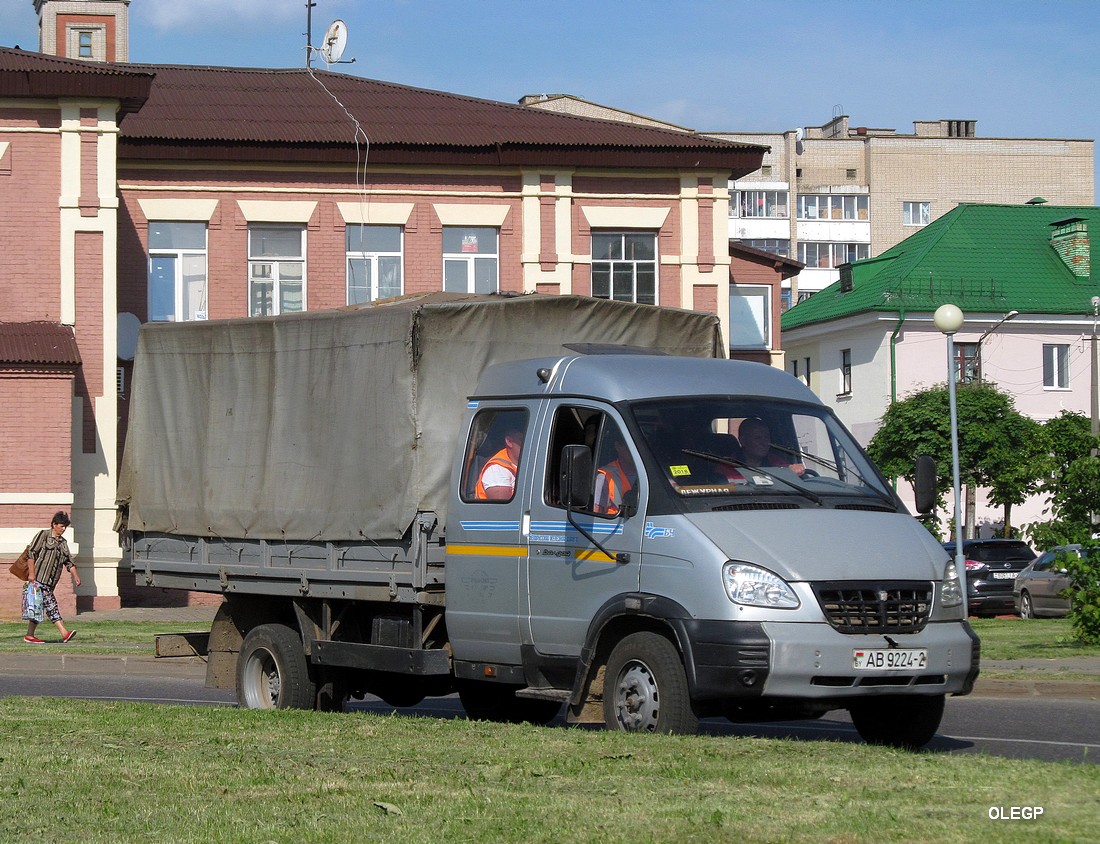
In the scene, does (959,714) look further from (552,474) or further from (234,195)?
(234,195)

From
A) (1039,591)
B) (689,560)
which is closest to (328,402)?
(689,560)

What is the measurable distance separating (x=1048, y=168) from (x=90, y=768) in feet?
326

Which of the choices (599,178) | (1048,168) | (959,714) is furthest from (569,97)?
(959,714)

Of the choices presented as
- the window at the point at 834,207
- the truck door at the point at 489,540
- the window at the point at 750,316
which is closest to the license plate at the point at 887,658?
the truck door at the point at 489,540

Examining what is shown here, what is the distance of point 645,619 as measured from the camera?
9.42m

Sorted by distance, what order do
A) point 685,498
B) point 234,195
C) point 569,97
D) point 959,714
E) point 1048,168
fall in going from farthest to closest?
point 1048,168
point 569,97
point 234,195
point 959,714
point 685,498

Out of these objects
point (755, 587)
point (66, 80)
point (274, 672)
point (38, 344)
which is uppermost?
point (66, 80)

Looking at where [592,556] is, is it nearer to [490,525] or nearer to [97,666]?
[490,525]

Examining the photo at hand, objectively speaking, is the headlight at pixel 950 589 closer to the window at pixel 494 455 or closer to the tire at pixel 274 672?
the window at pixel 494 455

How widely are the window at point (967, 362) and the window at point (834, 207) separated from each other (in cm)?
4117

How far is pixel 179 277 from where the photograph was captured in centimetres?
3102

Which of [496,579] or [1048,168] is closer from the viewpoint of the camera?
[496,579]

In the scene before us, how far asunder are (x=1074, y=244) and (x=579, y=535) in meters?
55.2

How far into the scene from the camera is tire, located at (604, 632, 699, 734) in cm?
898
